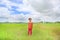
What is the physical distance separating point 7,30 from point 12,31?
0.06 m

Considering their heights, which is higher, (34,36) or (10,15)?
(10,15)

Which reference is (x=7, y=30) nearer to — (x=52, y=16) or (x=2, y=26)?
(x=2, y=26)

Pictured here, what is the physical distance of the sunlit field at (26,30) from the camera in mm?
1718

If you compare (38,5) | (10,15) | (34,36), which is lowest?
(34,36)

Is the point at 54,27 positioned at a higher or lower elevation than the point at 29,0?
lower

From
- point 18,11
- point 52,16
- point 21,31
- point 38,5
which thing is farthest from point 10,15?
point 52,16

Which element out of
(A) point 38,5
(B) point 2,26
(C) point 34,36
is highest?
(A) point 38,5

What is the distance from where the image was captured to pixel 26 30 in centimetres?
174

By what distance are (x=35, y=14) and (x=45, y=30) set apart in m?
0.22

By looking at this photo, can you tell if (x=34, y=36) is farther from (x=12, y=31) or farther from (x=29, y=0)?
(x=29, y=0)

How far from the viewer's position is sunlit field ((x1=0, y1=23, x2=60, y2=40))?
1.72 m

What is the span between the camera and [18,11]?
5.69 feet

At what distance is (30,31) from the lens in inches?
68.8

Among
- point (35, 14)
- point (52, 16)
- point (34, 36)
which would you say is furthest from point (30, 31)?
point (52, 16)
